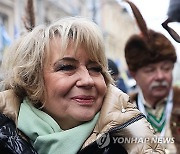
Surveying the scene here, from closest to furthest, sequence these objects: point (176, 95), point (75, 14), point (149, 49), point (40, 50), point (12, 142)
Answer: point (12, 142)
point (40, 50)
point (176, 95)
point (149, 49)
point (75, 14)

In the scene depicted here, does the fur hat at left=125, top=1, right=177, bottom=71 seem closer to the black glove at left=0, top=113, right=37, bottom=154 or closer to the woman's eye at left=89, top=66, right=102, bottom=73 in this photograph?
the woman's eye at left=89, top=66, right=102, bottom=73

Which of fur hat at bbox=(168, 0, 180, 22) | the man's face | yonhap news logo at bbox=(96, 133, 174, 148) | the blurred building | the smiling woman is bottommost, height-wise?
the blurred building

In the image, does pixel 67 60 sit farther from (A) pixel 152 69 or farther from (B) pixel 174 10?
(A) pixel 152 69

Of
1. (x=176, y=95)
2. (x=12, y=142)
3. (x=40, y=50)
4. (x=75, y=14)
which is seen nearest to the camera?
(x=12, y=142)

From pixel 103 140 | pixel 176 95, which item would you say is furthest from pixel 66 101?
pixel 176 95

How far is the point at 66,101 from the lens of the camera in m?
1.87

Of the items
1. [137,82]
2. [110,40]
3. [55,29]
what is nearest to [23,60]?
[55,29]

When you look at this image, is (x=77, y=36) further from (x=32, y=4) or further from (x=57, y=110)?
(x=32, y=4)

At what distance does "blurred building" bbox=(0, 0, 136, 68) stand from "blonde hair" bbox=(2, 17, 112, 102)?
59.7 inches

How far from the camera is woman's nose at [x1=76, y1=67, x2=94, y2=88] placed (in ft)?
6.09

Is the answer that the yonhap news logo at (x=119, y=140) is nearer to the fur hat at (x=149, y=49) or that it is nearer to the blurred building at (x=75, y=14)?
the fur hat at (x=149, y=49)

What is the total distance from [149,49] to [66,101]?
46.3 inches

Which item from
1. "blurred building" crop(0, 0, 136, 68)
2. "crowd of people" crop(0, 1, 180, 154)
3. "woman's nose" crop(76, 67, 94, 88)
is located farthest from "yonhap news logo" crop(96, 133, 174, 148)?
"blurred building" crop(0, 0, 136, 68)

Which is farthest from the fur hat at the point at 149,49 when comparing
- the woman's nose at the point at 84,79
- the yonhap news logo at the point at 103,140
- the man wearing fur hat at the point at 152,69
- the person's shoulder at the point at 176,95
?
the yonhap news logo at the point at 103,140
